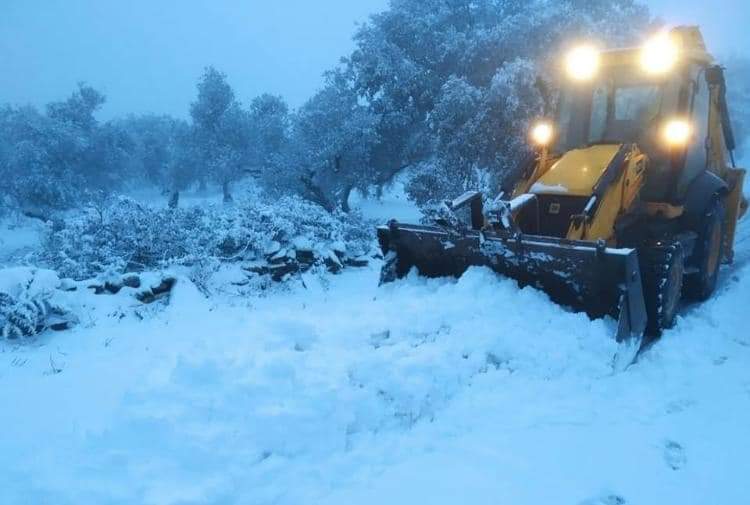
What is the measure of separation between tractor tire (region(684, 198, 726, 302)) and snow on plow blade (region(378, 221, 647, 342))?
2.02 metres

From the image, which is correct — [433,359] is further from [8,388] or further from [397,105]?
[397,105]

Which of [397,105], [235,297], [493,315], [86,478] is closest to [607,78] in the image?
[493,315]

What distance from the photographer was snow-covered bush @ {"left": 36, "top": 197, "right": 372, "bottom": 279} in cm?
888

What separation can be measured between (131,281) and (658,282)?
A: 6.74 meters

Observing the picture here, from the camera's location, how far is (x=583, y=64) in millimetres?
6773

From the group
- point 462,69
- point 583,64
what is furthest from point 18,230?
point 583,64

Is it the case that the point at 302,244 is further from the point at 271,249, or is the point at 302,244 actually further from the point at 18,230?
the point at 18,230

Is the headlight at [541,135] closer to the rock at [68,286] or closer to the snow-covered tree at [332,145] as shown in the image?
the rock at [68,286]

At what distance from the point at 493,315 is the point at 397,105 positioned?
1390 cm

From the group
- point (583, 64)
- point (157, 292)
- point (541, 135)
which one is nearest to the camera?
point (583, 64)

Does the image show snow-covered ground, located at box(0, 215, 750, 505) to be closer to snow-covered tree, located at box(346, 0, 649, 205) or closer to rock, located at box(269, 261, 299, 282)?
rock, located at box(269, 261, 299, 282)

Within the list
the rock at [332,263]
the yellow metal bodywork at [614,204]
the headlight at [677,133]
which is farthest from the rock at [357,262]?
the headlight at [677,133]

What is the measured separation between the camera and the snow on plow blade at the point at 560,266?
4461 millimetres

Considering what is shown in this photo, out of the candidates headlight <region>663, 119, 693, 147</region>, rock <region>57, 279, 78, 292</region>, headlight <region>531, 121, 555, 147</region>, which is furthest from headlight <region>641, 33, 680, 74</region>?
rock <region>57, 279, 78, 292</region>
